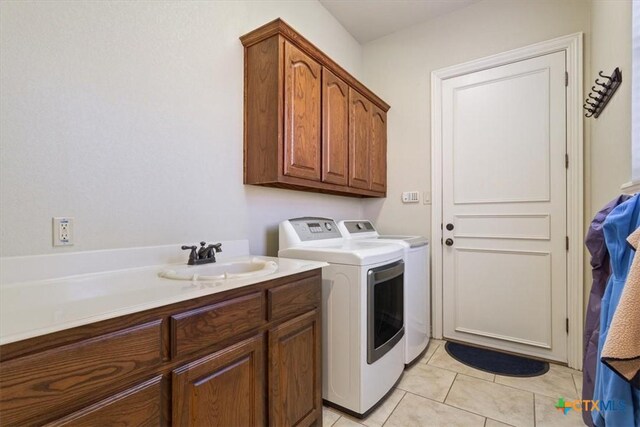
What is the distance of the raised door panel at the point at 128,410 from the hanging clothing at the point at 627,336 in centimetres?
118

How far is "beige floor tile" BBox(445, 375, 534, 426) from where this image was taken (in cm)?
160

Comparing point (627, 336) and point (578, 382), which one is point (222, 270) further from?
point (578, 382)

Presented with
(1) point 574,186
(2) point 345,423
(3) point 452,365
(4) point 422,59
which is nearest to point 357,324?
(2) point 345,423

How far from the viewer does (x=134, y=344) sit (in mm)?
792

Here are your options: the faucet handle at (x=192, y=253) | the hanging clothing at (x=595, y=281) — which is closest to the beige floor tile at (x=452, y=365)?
the hanging clothing at (x=595, y=281)

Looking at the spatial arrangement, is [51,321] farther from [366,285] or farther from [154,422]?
[366,285]

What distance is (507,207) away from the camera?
2373 millimetres

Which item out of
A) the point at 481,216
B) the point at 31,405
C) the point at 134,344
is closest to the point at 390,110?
the point at 481,216

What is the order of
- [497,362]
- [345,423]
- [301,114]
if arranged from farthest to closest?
[497,362] → [301,114] → [345,423]

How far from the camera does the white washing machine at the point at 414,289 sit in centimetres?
204

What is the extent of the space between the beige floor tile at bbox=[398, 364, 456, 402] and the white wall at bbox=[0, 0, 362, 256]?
132 cm

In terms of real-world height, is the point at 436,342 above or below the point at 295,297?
below

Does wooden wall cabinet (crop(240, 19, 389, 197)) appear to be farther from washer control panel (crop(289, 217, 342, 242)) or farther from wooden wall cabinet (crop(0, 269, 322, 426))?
wooden wall cabinet (crop(0, 269, 322, 426))

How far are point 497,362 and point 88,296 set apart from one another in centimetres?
255
